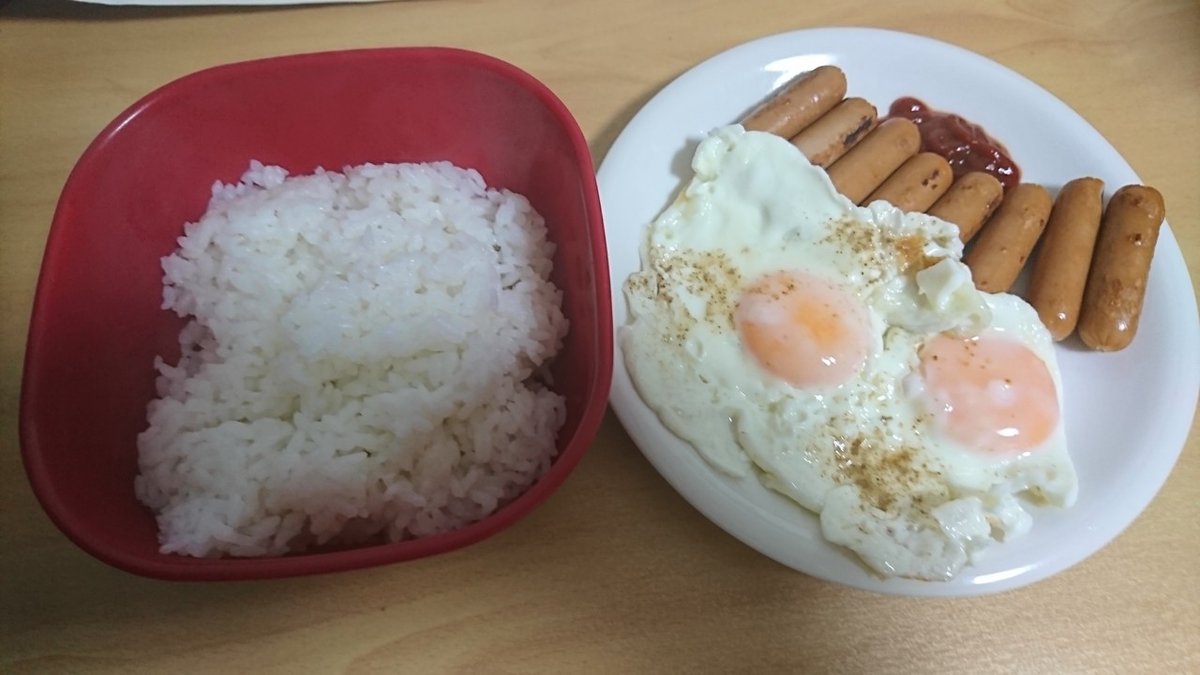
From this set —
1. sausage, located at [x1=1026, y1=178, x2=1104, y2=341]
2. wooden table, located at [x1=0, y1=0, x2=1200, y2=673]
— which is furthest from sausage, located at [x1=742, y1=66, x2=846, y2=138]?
wooden table, located at [x1=0, y1=0, x2=1200, y2=673]

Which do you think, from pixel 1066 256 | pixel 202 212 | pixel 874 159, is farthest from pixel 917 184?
pixel 202 212

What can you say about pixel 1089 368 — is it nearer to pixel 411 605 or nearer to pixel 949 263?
pixel 949 263

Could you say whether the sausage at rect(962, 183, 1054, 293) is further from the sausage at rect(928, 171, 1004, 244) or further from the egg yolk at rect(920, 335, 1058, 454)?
the egg yolk at rect(920, 335, 1058, 454)

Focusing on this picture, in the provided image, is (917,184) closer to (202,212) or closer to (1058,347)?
(1058,347)

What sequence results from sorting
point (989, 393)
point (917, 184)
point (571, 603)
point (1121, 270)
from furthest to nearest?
point (917, 184)
point (1121, 270)
point (989, 393)
point (571, 603)

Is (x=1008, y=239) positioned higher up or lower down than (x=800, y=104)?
lower down

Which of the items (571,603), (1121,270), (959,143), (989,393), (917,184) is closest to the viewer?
(571,603)
